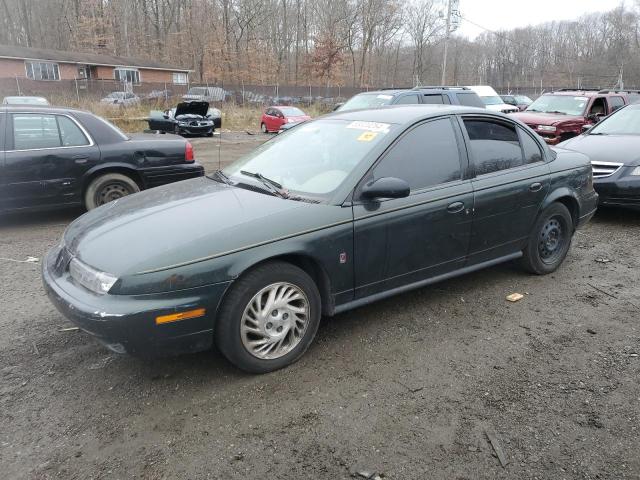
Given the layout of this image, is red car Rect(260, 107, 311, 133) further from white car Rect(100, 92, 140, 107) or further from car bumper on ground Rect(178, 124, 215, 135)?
white car Rect(100, 92, 140, 107)

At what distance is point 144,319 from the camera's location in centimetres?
271

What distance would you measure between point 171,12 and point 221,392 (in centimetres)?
6142

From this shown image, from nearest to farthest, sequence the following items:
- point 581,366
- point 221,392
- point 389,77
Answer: point 221,392 < point 581,366 < point 389,77

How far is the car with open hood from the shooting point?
20203mm

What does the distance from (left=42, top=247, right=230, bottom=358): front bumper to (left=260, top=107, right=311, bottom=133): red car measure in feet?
69.3

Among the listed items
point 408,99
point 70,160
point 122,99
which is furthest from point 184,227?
point 122,99

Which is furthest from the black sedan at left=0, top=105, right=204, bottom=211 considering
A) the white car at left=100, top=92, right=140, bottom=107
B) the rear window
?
the white car at left=100, top=92, right=140, bottom=107

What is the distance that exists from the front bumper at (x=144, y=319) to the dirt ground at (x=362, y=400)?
0.36 meters

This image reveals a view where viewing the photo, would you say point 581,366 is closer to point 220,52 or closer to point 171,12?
point 220,52

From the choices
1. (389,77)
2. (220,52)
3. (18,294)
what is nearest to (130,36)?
(220,52)

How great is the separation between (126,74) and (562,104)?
4309 cm

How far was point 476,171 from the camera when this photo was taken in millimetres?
4082

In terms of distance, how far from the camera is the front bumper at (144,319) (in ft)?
8.86

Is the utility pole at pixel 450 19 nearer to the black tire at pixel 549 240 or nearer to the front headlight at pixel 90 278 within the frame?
the black tire at pixel 549 240
